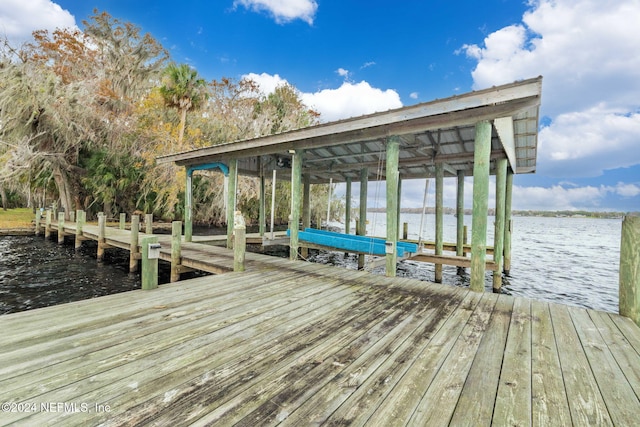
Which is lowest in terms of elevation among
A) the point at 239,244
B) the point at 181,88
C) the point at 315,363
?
the point at 315,363

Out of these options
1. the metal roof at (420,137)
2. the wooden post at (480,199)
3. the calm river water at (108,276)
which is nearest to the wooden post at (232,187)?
the metal roof at (420,137)

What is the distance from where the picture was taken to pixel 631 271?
3643mm

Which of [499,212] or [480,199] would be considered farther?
[499,212]

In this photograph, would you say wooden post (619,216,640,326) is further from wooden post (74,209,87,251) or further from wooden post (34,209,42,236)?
wooden post (34,209,42,236)

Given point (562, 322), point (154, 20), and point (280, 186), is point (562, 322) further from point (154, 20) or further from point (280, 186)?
→ point (154, 20)

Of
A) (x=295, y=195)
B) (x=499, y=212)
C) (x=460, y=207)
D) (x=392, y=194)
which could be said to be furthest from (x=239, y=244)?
(x=460, y=207)

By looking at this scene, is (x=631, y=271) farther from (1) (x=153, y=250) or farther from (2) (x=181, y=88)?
(2) (x=181, y=88)

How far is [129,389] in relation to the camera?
196cm

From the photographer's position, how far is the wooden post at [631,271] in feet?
11.9

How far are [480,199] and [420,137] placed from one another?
3446 millimetres

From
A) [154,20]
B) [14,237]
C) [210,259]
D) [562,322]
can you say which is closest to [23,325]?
[210,259]

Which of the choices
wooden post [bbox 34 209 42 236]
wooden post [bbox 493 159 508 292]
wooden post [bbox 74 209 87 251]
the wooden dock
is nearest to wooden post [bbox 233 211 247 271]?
the wooden dock

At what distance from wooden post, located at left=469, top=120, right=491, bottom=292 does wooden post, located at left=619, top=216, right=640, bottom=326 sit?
1.62 metres

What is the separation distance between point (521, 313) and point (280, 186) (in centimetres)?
2044
